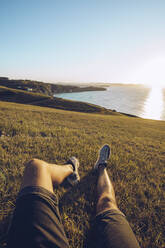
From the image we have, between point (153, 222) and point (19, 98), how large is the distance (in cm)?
5720

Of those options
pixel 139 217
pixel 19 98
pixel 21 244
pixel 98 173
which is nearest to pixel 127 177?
pixel 98 173

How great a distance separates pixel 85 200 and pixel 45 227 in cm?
104

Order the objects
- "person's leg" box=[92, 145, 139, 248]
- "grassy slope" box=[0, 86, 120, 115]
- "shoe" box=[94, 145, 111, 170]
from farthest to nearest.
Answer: "grassy slope" box=[0, 86, 120, 115]
"shoe" box=[94, 145, 111, 170]
"person's leg" box=[92, 145, 139, 248]

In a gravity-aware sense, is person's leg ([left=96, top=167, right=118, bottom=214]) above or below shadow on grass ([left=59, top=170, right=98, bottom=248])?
above

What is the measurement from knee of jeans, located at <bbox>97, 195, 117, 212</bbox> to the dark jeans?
0.26m

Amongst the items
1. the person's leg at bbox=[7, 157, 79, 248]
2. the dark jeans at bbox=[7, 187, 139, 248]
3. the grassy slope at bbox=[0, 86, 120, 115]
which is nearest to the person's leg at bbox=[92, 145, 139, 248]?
the dark jeans at bbox=[7, 187, 139, 248]

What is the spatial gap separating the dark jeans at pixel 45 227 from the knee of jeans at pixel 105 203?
262 millimetres

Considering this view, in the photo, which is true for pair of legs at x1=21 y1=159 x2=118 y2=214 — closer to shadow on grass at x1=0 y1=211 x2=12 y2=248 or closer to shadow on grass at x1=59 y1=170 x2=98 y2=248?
shadow on grass at x1=59 y1=170 x2=98 y2=248

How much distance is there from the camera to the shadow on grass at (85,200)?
154 centimetres

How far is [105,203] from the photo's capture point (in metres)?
1.77

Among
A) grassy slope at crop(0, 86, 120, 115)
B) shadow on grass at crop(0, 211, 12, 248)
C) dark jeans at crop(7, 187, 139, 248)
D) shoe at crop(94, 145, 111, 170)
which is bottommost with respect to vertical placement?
shadow on grass at crop(0, 211, 12, 248)

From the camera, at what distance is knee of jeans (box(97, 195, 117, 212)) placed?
5.54 ft

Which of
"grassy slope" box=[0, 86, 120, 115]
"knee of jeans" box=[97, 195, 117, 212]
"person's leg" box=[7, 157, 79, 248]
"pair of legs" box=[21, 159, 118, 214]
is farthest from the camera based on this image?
"grassy slope" box=[0, 86, 120, 115]

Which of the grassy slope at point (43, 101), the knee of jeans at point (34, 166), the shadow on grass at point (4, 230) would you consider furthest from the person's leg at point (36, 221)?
the grassy slope at point (43, 101)
